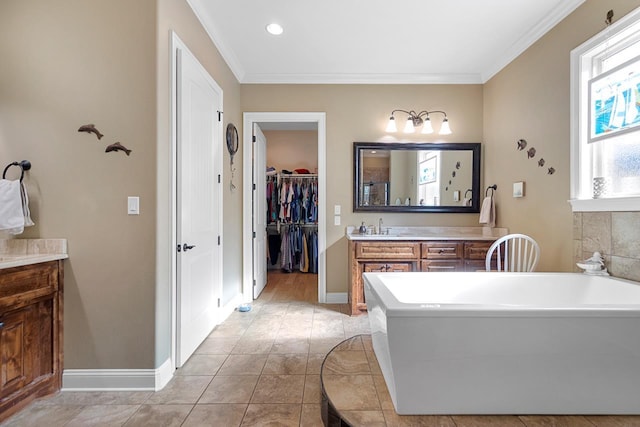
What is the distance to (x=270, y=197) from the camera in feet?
17.6

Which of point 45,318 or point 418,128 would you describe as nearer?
point 45,318

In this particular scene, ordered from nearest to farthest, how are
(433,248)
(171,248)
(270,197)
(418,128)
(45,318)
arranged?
1. (45,318)
2. (171,248)
3. (433,248)
4. (418,128)
5. (270,197)

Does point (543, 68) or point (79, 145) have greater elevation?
point (543, 68)

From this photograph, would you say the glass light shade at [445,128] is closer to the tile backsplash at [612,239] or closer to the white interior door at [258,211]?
the tile backsplash at [612,239]

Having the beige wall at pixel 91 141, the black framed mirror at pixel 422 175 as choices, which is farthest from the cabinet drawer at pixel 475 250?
the beige wall at pixel 91 141

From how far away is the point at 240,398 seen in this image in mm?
1839

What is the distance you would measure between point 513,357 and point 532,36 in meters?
2.81

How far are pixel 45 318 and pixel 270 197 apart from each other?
3.74m

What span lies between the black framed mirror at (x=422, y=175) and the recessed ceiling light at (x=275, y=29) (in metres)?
1.50

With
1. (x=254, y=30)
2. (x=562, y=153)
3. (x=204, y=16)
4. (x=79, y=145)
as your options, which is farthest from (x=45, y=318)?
(x=562, y=153)

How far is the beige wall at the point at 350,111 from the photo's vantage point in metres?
3.68

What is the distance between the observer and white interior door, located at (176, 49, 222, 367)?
213 centimetres

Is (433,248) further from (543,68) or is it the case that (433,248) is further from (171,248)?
(171,248)

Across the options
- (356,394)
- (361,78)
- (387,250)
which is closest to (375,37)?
(361,78)
